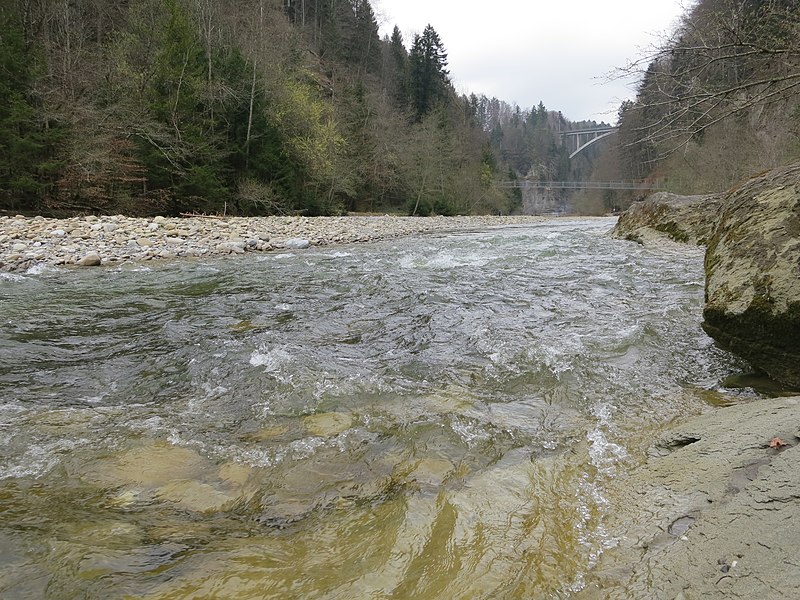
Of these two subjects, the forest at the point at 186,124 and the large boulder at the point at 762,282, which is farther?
the forest at the point at 186,124

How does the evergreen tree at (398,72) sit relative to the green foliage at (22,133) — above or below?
above

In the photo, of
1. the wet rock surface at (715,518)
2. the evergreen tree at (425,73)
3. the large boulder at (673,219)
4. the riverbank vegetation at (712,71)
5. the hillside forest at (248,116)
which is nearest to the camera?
the wet rock surface at (715,518)

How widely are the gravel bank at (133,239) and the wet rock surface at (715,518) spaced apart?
10140 millimetres

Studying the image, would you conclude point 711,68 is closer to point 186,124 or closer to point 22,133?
point 22,133

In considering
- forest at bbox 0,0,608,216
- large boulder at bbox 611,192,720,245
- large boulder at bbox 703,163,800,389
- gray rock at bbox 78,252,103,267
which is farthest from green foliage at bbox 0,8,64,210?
large boulder at bbox 611,192,720,245

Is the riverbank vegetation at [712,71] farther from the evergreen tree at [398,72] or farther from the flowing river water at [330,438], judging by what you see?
the evergreen tree at [398,72]

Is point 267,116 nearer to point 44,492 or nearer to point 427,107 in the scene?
point 44,492

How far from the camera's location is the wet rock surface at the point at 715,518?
4.11 feet

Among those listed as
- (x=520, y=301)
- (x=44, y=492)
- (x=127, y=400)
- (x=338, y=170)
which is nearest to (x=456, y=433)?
(x=44, y=492)

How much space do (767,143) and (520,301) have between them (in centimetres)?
1784

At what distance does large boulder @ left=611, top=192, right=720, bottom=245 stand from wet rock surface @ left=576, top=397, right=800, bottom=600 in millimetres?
9824

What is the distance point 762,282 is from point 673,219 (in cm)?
1022

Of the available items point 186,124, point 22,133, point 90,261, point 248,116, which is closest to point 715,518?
point 90,261

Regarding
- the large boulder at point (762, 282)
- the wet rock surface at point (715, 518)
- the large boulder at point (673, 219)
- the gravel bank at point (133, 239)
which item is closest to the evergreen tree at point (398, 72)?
the gravel bank at point (133, 239)
